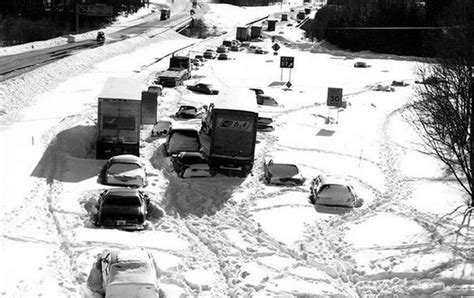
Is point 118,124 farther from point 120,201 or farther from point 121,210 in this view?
point 121,210

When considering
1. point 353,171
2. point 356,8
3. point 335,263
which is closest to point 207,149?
point 353,171

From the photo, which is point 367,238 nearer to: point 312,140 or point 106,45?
point 312,140

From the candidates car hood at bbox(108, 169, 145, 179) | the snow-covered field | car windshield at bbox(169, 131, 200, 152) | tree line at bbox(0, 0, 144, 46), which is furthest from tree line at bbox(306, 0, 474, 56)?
car hood at bbox(108, 169, 145, 179)

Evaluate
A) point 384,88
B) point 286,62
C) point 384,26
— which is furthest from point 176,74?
point 384,26

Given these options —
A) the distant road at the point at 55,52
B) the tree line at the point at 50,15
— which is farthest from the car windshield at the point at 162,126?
the tree line at the point at 50,15

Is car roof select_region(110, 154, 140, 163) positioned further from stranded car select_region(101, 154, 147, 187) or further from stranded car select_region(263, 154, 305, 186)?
stranded car select_region(263, 154, 305, 186)

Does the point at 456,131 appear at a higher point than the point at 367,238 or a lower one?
higher
